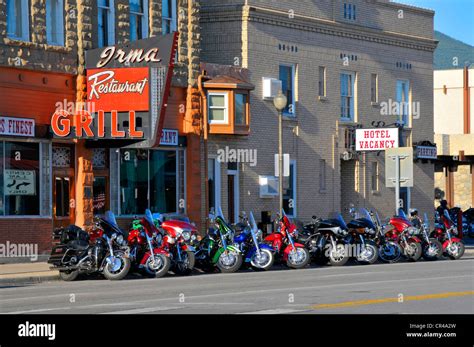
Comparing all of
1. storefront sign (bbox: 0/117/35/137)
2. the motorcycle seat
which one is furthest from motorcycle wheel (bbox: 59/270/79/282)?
storefront sign (bbox: 0/117/35/137)

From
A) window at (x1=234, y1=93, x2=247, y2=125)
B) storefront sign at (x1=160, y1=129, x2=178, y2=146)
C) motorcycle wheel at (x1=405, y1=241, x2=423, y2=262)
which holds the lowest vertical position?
motorcycle wheel at (x1=405, y1=241, x2=423, y2=262)

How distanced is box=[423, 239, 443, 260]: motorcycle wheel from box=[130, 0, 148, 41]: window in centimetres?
1083

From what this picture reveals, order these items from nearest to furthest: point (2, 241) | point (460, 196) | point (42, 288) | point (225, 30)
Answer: point (42, 288), point (2, 241), point (225, 30), point (460, 196)

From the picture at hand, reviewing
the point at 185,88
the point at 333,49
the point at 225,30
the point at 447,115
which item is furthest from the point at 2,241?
the point at 447,115

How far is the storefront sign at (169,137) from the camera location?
37750 mm

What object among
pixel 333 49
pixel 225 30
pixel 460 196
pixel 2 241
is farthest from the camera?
pixel 460 196

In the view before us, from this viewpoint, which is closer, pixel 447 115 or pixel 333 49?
pixel 333 49

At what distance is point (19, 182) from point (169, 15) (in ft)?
27.1

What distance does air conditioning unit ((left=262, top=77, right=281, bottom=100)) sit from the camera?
41.5m

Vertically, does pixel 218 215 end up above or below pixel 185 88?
below

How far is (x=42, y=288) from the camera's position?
82.9 ft

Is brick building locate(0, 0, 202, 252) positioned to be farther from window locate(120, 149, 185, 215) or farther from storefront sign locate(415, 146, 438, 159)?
storefront sign locate(415, 146, 438, 159)
